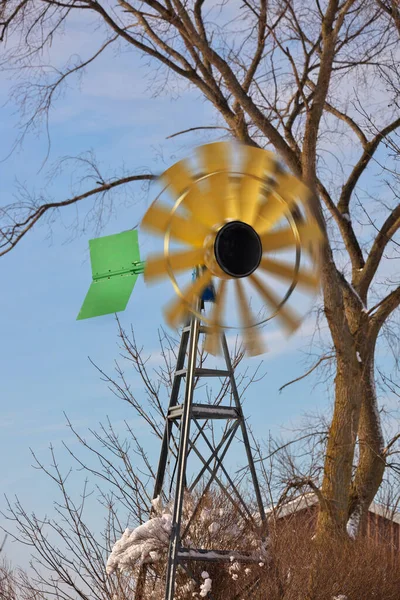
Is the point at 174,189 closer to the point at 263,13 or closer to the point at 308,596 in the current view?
the point at 308,596

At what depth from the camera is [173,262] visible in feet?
19.9

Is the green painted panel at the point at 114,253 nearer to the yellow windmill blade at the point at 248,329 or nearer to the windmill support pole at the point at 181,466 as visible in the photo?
the windmill support pole at the point at 181,466

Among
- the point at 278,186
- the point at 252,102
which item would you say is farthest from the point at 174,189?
the point at 252,102

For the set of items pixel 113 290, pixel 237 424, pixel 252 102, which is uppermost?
pixel 252 102

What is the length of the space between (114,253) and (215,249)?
3.41 ft

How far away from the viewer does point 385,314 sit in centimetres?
1158

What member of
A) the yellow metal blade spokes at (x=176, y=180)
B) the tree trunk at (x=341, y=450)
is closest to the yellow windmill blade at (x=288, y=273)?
the yellow metal blade spokes at (x=176, y=180)

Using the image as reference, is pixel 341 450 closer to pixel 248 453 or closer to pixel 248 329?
pixel 248 453

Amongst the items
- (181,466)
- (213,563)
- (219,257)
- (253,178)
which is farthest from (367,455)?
(253,178)

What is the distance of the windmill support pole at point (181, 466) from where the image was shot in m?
6.30

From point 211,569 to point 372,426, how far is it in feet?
17.3

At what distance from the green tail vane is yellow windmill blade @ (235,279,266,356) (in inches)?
32.5

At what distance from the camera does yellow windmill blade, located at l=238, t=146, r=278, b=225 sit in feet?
20.1

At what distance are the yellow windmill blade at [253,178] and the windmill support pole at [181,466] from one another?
3.60 ft
